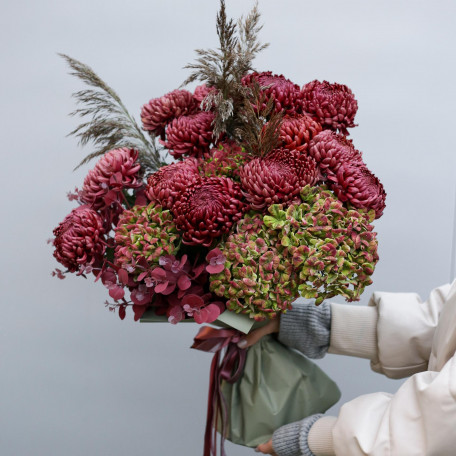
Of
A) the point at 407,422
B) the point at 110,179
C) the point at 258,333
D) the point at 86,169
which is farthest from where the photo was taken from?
the point at 86,169

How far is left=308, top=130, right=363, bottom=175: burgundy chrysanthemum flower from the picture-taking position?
0.82 meters

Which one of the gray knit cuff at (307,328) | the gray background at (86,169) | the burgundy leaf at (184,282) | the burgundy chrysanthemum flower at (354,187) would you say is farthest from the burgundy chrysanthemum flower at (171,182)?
the gray background at (86,169)

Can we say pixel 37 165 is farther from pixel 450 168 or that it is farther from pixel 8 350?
pixel 450 168

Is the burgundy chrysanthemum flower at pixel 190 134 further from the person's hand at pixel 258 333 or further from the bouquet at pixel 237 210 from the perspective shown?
the person's hand at pixel 258 333

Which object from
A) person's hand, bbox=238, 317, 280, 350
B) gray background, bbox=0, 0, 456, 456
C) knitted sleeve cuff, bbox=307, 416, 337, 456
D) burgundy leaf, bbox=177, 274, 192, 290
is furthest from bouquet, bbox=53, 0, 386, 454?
gray background, bbox=0, 0, 456, 456

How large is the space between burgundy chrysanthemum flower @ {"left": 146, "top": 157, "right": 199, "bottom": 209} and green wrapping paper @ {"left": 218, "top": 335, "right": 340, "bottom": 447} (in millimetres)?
329

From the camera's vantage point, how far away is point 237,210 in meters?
0.80

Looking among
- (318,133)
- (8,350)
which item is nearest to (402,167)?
(318,133)

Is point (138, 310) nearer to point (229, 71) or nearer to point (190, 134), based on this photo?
point (190, 134)

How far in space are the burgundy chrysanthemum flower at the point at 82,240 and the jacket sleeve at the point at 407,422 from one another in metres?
0.44

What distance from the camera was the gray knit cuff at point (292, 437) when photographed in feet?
2.98

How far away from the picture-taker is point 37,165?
57.2 inches

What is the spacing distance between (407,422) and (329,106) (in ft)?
1.53

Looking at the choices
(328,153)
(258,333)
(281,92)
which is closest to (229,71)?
(281,92)
